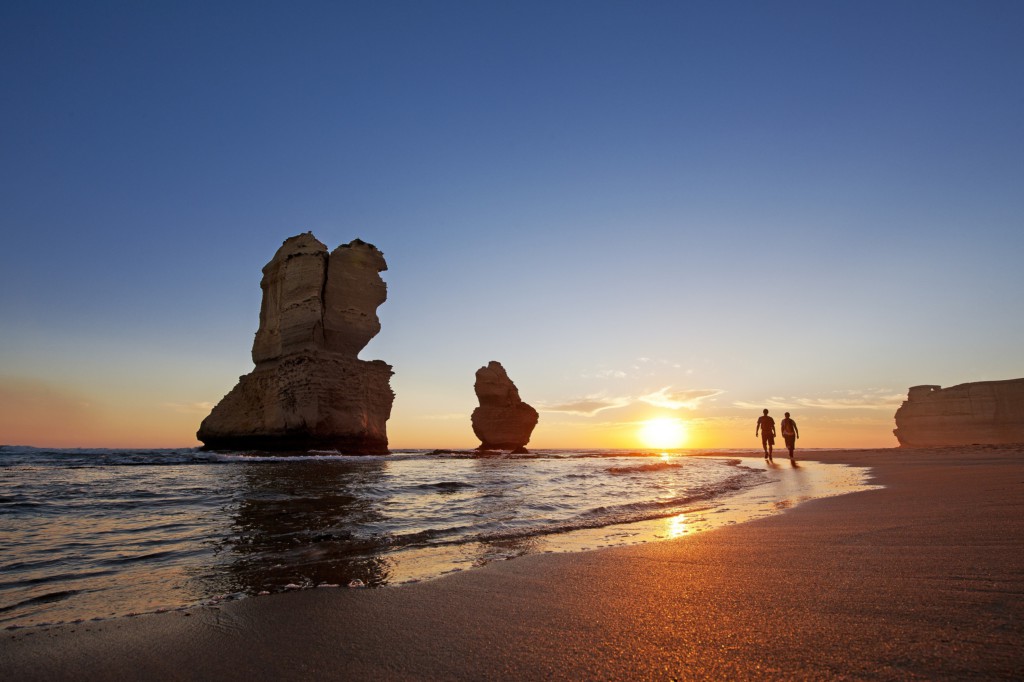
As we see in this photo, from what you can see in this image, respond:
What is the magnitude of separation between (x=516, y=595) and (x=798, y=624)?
1.41m

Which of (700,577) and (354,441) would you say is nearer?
(700,577)

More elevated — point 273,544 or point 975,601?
point 975,601

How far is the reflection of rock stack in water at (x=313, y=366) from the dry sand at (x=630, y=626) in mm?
32146

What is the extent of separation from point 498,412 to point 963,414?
53204 millimetres

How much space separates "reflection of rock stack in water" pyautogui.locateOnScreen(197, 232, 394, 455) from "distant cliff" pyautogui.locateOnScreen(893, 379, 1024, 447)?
5905 centimetres

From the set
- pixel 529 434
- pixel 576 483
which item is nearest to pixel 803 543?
pixel 576 483

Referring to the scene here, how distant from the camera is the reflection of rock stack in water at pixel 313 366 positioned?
3312 centimetres

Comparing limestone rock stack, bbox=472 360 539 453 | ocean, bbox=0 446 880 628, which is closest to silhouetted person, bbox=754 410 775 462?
ocean, bbox=0 446 880 628

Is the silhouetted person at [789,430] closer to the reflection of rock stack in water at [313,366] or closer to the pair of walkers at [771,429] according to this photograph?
the pair of walkers at [771,429]

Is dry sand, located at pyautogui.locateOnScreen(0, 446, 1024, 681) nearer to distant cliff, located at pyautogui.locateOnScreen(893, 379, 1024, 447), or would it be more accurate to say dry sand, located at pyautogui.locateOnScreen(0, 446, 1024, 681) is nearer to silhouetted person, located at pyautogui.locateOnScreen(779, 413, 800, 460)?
silhouetted person, located at pyautogui.locateOnScreen(779, 413, 800, 460)

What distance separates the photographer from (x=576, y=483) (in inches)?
467

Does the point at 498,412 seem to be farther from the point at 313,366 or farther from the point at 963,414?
the point at 963,414

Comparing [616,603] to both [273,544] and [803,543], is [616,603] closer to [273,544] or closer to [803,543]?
[803,543]

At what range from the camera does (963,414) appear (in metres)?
57.1
